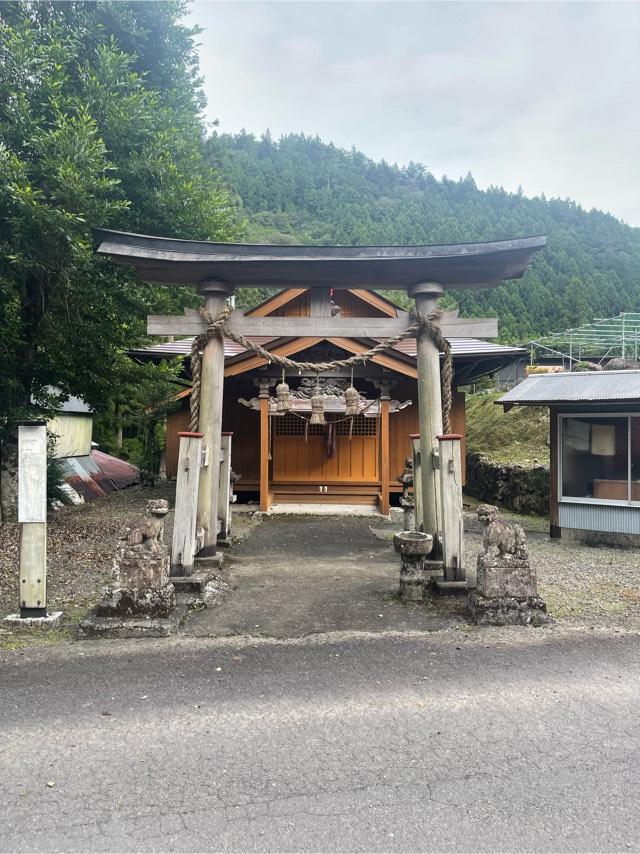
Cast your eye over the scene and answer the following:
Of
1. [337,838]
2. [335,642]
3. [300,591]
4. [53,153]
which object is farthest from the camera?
[53,153]

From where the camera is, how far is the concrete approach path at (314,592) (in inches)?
188

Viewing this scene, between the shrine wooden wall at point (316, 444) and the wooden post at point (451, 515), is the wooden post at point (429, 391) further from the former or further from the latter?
the shrine wooden wall at point (316, 444)

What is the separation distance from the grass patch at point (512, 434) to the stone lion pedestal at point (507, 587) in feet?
28.6

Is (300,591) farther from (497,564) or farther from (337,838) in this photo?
(337,838)

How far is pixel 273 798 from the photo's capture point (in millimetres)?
2500

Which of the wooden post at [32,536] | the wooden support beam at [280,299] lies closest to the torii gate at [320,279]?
the wooden post at [32,536]

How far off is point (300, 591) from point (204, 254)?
3.92m

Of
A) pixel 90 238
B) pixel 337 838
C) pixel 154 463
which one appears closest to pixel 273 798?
pixel 337 838

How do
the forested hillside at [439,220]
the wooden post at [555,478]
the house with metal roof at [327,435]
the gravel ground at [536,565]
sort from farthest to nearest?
1. the forested hillside at [439,220]
2. the house with metal roof at [327,435]
3. the wooden post at [555,478]
4. the gravel ground at [536,565]

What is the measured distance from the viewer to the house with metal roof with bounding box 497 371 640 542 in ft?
27.5

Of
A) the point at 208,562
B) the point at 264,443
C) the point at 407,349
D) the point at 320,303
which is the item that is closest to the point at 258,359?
the point at 264,443

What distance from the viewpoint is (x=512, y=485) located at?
12.3m

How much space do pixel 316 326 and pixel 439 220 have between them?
2544 inches

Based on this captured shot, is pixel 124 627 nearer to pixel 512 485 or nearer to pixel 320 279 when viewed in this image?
→ pixel 320 279
